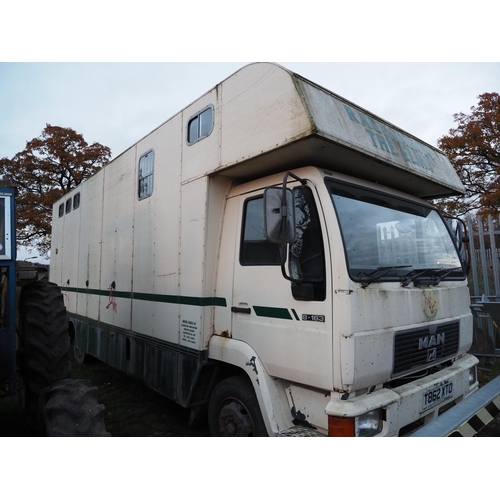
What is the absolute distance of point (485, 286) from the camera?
7230 mm

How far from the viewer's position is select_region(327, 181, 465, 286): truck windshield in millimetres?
2871

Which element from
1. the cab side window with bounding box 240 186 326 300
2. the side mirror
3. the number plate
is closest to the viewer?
the side mirror

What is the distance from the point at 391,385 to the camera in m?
3.06

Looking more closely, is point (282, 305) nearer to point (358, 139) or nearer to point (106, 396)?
point (358, 139)

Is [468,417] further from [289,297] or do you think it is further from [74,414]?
[74,414]

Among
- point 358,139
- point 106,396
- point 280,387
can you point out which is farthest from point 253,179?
point 106,396

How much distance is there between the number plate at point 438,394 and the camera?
300 cm

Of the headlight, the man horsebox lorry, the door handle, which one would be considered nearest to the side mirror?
the man horsebox lorry

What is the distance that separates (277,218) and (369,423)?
1575 mm

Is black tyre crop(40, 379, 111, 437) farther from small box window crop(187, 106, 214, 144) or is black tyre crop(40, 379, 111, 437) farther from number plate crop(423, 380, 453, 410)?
small box window crop(187, 106, 214, 144)

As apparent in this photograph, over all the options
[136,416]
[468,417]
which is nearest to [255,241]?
[468,417]

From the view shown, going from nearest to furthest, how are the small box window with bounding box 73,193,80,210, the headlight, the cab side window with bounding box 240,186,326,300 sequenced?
the headlight
the cab side window with bounding box 240,186,326,300
the small box window with bounding box 73,193,80,210

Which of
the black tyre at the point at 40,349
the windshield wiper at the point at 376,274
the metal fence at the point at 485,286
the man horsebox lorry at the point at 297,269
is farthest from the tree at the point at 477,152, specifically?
the black tyre at the point at 40,349

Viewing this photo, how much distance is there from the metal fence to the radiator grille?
2.89 m
